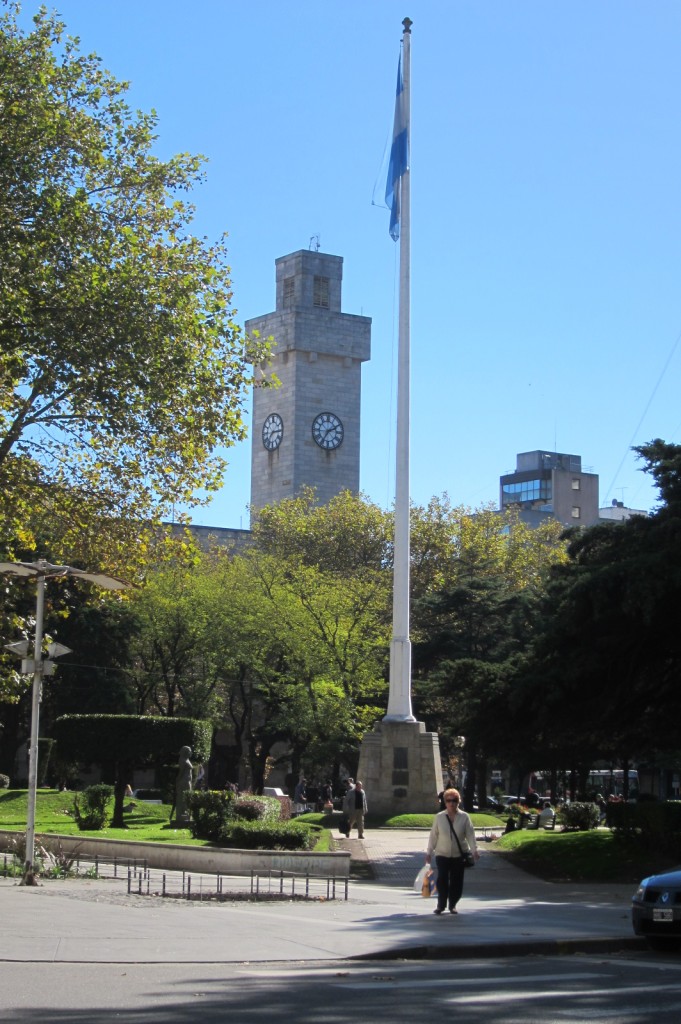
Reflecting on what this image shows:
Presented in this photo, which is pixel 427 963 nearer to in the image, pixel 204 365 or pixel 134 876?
pixel 134 876

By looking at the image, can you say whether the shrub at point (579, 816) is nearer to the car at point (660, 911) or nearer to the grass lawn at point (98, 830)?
the grass lawn at point (98, 830)

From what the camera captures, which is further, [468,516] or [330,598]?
[468,516]

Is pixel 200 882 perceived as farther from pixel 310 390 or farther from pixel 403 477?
pixel 310 390

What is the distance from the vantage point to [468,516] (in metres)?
67.5

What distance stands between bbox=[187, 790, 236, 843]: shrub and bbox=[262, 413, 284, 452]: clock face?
70.0m

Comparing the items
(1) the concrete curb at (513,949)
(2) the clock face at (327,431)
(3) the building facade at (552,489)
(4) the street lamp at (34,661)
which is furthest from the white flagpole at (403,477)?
(3) the building facade at (552,489)

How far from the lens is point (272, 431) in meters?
97.6

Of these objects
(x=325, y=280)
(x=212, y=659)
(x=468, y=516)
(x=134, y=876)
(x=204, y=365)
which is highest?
(x=325, y=280)

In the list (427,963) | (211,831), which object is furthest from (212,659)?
(427,963)

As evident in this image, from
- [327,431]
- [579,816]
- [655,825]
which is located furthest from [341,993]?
[327,431]

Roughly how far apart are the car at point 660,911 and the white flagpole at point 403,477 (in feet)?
76.9

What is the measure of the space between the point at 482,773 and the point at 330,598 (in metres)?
10.8

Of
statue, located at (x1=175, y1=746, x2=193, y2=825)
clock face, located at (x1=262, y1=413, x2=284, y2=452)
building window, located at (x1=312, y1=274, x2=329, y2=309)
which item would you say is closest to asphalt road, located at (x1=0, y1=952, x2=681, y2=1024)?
statue, located at (x1=175, y1=746, x2=193, y2=825)

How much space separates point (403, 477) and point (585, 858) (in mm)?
15667
